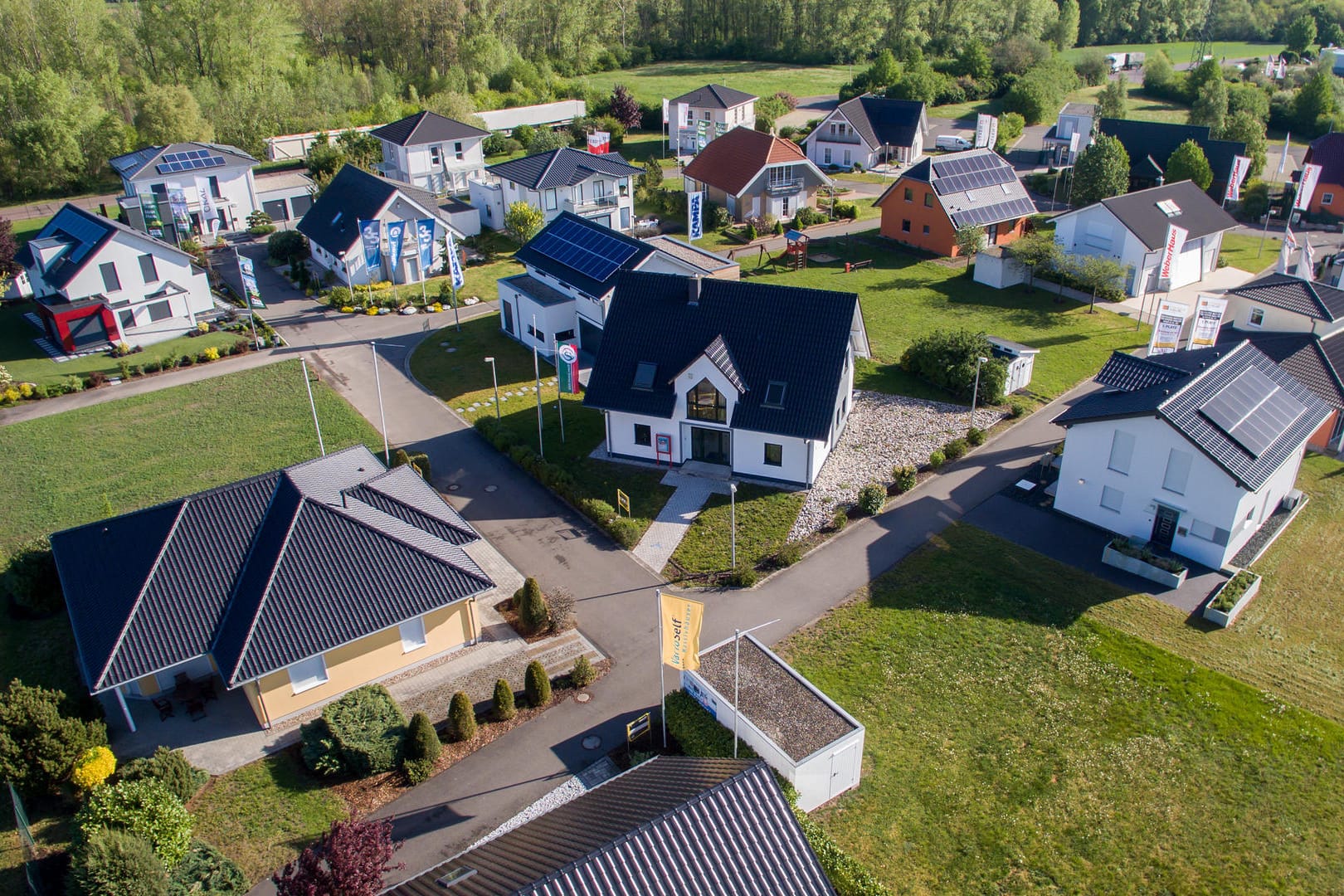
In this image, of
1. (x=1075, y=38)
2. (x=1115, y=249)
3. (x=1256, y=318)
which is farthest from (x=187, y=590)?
(x=1075, y=38)

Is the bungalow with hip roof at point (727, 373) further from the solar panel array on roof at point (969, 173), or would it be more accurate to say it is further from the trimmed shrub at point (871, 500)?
the solar panel array on roof at point (969, 173)

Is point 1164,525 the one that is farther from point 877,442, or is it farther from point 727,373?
Result: point 727,373

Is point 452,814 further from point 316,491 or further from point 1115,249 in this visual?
point 1115,249

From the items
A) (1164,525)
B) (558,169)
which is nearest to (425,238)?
(558,169)

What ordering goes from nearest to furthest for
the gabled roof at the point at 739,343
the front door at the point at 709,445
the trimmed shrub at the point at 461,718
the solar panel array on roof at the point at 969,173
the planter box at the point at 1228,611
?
the trimmed shrub at the point at 461,718 < the planter box at the point at 1228,611 < the gabled roof at the point at 739,343 < the front door at the point at 709,445 < the solar panel array on roof at the point at 969,173

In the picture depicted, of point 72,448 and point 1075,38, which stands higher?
point 1075,38

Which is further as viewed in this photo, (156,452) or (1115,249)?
(1115,249)

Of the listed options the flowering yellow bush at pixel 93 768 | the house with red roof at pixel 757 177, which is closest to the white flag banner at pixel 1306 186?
the house with red roof at pixel 757 177
